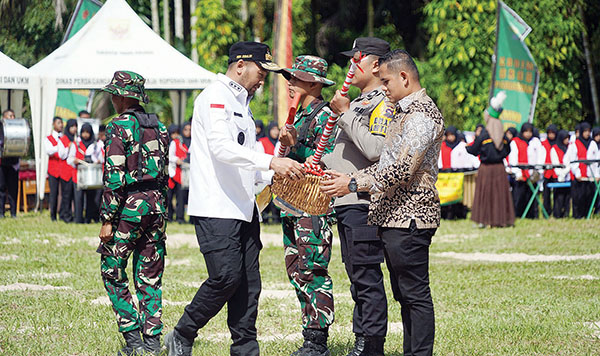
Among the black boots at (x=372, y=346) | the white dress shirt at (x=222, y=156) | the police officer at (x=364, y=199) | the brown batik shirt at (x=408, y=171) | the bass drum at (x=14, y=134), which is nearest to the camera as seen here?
the brown batik shirt at (x=408, y=171)

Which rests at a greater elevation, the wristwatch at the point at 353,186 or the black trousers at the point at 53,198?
the wristwatch at the point at 353,186

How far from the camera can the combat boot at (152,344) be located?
630 centimetres

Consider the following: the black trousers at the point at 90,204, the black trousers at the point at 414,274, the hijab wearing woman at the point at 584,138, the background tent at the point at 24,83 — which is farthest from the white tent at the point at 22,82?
the hijab wearing woman at the point at 584,138

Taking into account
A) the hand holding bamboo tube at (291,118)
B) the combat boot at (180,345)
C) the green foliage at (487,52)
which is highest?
the green foliage at (487,52)

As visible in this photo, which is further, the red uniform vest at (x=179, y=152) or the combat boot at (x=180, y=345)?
the red uniform vest at (x=179, y=152)

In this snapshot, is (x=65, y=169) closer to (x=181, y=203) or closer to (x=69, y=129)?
(x=69, y=129)

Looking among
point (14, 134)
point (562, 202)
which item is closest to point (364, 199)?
point (14, 134)

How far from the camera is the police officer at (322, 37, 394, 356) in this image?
235 inches

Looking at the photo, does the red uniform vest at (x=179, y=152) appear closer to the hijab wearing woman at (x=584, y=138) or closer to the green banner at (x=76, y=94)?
the green banner at (x=76, y=94)

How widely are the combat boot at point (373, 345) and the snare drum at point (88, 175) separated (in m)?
11.7

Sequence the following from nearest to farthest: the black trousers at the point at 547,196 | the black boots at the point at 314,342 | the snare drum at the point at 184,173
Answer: the black boots at the point at 314,342, the snare drum at the point at 184,173, the black trousers at the point at 547,196

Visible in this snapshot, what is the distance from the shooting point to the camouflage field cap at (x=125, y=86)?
627cm

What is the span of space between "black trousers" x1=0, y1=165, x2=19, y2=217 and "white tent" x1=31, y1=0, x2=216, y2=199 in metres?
2.02

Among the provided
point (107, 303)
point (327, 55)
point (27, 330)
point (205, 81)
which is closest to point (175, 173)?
point (205, 81)
